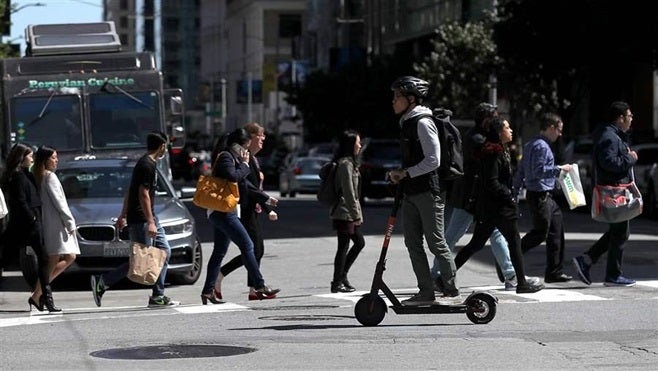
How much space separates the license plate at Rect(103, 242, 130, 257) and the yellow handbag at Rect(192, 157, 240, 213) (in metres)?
2.77

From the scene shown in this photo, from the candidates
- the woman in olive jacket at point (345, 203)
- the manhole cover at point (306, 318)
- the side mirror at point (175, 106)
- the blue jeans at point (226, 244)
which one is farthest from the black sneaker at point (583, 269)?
the side mirror at point (175, 106)

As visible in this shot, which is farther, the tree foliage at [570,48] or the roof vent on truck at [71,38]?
the tree foliage at [570,48]

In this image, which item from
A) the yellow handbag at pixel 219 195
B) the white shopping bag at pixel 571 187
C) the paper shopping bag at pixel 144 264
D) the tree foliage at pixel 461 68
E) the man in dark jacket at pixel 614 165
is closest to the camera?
the paper shopping bag at pixel 144 264

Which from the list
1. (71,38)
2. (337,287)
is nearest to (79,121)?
(71,38)

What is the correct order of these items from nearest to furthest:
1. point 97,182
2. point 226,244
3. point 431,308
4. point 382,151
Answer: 1. point 431,308
2. point 226,244
3. point 97,182
4. point 382,151

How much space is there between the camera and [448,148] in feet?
41.2

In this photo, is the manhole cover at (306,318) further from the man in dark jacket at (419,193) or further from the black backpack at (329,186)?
the black backpack at (329,186)

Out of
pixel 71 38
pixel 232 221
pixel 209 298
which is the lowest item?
pixel 209 298

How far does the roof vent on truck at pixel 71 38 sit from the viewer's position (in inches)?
1041

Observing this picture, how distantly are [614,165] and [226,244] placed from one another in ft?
12.9

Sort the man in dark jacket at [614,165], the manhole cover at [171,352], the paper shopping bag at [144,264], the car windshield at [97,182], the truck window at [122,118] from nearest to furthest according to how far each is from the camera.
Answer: the manhole cover at [171,352], the paper shopping bag at [144,264], the man in dark jacket at [614,165], the car windshield at [97,182], the truck window at [122,118]

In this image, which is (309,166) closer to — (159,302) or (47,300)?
(159,302)

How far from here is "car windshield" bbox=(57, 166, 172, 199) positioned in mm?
19297

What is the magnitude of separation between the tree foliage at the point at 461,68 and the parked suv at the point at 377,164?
14.7 metres
